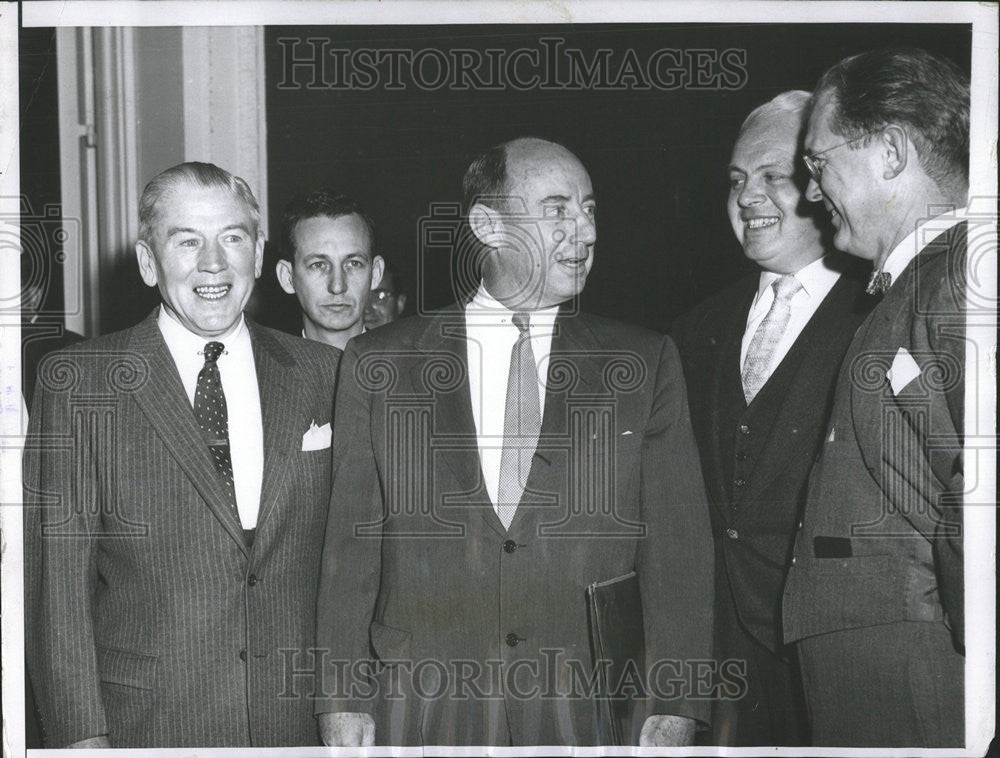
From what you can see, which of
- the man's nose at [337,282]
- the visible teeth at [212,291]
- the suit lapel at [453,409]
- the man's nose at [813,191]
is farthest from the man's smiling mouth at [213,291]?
the man's nose at [813,191]

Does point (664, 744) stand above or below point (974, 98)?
below

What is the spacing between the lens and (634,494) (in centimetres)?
250

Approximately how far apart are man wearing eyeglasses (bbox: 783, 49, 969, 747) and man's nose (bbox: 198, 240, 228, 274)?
54.7 inches

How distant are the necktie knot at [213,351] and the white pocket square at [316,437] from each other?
27 centimetres

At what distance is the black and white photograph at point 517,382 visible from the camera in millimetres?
2463

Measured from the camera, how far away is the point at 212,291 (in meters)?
2.49

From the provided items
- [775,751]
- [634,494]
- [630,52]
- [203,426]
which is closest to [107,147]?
[203,426]

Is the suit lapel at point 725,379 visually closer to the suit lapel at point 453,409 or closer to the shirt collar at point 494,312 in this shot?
the shirt collar at point 494,312

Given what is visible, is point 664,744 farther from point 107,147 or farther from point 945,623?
point 107,147

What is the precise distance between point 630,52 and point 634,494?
3.52ft

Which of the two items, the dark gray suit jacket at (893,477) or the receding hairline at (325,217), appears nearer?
the dark gray suit jacket at (893,477)

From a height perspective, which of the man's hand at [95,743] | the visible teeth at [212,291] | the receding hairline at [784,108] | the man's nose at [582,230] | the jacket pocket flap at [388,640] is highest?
the receding hairline at [784,108]

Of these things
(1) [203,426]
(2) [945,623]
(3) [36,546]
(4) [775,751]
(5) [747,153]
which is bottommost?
(4) [775,751]

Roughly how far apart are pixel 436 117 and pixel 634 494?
1.03 metres
